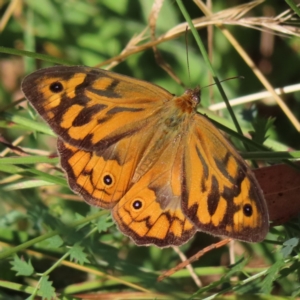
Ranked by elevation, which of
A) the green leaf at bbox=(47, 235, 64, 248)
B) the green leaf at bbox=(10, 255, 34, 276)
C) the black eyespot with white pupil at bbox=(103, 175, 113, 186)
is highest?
the black eyespot with white pupil at bbox=(103, 175, 113, 186)

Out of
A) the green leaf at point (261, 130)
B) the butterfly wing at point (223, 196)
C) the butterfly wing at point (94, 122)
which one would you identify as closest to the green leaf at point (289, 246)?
the butterfly wing at point (223, 196)

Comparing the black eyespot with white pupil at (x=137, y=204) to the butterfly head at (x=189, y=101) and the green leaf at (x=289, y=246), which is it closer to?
the butterfly head at (x=189, y=101)

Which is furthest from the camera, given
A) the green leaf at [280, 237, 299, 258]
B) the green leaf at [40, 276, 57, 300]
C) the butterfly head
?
the butterfly head

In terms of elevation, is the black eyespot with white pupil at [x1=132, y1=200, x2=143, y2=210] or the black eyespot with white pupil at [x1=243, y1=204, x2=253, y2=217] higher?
the black eyespot with white pupil at [x1=132, y1=200, x2=143, y2=210]

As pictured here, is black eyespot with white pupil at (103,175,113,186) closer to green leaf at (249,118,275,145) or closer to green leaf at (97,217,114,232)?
green leaf at (97,217,114,232)

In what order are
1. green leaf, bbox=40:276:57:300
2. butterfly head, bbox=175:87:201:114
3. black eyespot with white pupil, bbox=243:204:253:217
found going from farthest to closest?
butterfly head, bbox=175:87:201:114
green leaf, bbox=40:276:57:300
black eyespot with white pupil, bbox=243:204:253:217

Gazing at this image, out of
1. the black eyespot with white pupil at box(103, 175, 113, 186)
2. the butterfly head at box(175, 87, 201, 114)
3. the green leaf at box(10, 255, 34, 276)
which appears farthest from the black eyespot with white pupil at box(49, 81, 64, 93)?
the green leaf at box(10, 255, 34, 276)

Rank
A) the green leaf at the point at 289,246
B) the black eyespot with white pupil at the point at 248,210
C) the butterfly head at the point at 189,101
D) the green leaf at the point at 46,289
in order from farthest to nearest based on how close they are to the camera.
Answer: the butterfly head at the point at 189,101, the green leaf at the point at 46,289, the green leaf at the point at 289,246, the black eyespot with white pupil at the point at 248,210

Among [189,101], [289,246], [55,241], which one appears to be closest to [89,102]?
[189,101]

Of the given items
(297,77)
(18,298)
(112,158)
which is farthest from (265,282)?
(297,77)
